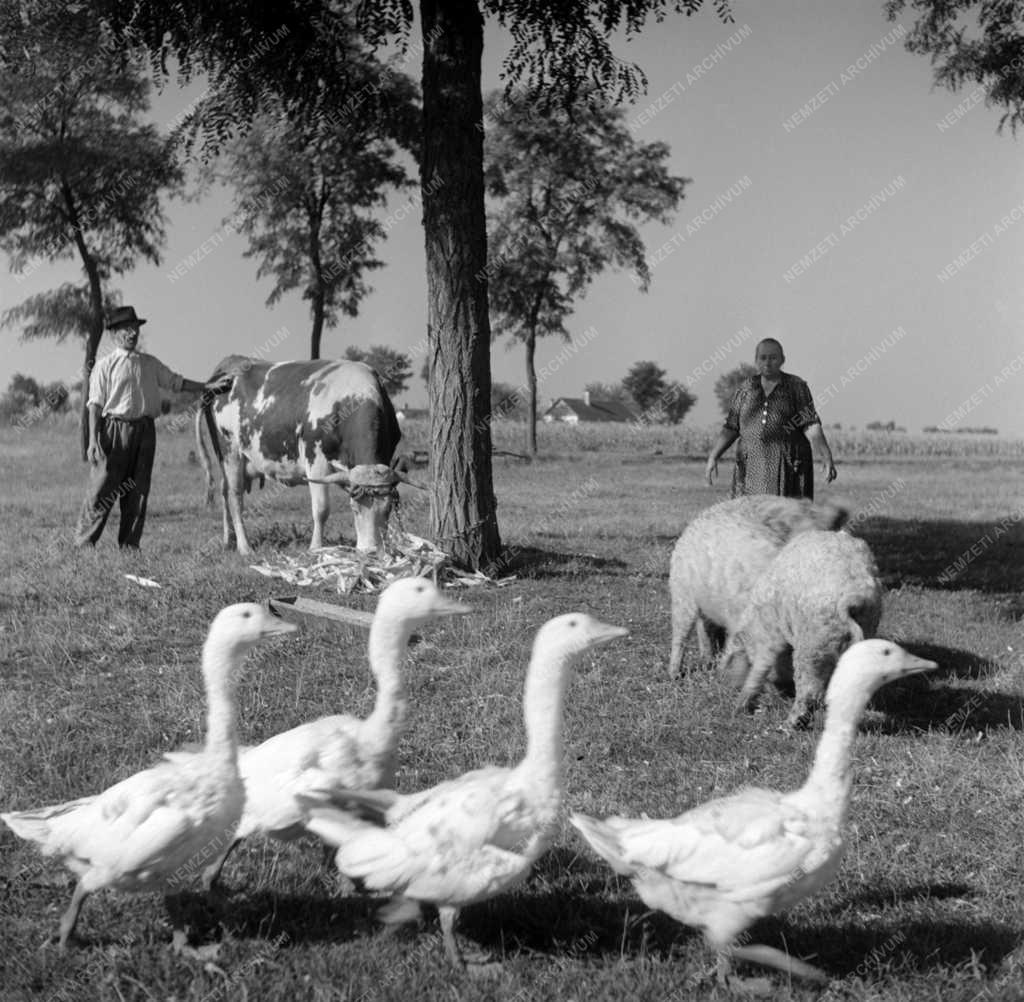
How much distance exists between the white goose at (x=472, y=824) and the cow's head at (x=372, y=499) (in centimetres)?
860

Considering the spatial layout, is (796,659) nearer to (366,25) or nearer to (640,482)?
(366,25)

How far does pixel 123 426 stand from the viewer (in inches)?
552

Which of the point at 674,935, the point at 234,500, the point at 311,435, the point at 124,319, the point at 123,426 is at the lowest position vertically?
the point at 674,935

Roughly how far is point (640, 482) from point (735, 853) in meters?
25.6

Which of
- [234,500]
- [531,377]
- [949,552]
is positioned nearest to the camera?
[234,500]

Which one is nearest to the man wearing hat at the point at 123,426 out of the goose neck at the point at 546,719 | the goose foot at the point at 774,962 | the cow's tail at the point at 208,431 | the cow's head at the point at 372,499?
the cow's tail at the point at 208,431

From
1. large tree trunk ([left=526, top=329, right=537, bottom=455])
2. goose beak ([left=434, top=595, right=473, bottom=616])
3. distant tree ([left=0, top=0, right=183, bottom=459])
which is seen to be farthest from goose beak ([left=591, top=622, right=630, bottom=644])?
large tree trunk ([left=526, top=329, right=537, bottom=455])

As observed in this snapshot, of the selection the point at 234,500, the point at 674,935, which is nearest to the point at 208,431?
the point at 234,500

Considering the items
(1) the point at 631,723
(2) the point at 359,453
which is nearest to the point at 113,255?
(2) the point at 359,453

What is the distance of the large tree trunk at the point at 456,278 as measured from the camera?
1255cm

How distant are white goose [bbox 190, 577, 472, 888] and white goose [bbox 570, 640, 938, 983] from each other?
94 centimetres

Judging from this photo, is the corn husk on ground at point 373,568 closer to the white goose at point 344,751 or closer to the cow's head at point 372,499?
the cow's head at point 372,499

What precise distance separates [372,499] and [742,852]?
30.6ft

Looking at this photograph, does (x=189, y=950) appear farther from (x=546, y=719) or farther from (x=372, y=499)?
(x=372, y=499)
